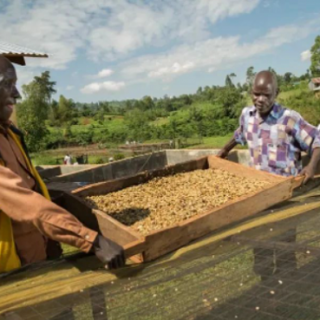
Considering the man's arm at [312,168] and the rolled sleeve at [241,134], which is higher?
the rolled sleeve at [241,134]

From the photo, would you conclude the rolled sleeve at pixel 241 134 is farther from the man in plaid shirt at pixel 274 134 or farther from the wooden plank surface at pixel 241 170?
the wooden plank surface at pixel 241 170

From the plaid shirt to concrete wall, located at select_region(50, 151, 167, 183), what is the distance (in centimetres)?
528

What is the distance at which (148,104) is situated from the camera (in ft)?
270

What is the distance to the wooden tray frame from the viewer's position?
1840 mm

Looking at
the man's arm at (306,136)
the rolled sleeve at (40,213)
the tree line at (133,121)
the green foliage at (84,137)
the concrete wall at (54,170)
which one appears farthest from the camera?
the green foliage at (84,137)

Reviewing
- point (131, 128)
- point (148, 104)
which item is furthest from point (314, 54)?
point (148, 104)

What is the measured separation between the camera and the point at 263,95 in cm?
352

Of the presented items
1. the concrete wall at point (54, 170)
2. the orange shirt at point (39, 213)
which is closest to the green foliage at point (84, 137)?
the concrete wall at point (54, 170)

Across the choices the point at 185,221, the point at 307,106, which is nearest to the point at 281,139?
the point at 185,221

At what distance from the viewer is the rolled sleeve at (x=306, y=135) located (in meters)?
3.46

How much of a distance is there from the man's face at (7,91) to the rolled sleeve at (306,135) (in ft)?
7.99

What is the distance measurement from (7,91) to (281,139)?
8.02ft

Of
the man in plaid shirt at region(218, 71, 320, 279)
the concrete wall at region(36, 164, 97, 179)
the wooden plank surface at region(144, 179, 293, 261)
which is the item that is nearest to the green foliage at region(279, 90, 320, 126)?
the concrete wall at region(36, 164, 97, 179)

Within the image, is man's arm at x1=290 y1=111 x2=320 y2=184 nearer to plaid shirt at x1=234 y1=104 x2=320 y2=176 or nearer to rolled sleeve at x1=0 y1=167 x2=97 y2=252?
plaid shirt at x1=234 y1=104 x2=320 y2=176
